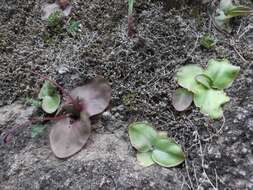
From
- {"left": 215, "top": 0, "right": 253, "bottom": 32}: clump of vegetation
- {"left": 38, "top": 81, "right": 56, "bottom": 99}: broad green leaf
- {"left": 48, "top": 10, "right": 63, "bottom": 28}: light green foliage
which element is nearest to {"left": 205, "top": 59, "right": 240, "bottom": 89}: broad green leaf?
{"left": 215, "top": 0, "right": 253, "bottom": 32}: clump of vegetation

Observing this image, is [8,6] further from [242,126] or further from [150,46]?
[242,126]

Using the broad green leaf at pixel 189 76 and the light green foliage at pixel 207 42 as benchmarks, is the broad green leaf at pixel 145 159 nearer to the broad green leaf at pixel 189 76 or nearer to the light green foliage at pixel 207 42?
the broad green leaf at pixel 189 76

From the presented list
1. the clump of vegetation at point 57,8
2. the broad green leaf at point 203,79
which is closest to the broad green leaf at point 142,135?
the broad green leaf at point 203,79

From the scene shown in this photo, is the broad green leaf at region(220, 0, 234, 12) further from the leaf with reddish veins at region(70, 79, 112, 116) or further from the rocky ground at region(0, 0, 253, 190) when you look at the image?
the leaf with reddish veins at region(70, 79, 112, 116)

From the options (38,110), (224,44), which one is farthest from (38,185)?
(224,44)

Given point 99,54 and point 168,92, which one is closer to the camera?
point 168,92
